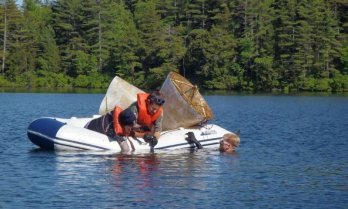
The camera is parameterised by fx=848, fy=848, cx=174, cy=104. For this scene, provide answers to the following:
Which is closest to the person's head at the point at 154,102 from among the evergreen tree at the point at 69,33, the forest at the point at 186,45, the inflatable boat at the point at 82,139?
the inflatable boat at the point at 82,139

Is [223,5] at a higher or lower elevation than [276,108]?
higher

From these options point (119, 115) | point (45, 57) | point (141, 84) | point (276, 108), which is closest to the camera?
point (119, 115)

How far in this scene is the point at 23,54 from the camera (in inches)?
4070

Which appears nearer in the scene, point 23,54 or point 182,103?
point 182,103

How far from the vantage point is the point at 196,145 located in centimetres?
3038

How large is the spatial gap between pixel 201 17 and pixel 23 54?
2215cm

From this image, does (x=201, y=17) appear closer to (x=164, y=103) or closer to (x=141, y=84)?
(x=141, y=84)

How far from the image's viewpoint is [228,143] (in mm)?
30641

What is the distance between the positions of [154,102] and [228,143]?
3.42 meters

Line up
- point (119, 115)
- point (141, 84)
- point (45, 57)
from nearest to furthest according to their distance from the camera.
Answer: point (119, 115) < point (141, 84) < point (45, 57)

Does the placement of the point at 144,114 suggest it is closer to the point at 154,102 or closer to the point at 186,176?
the point at 154,102

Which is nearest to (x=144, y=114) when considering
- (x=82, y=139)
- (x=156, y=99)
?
(x=156, y=99)

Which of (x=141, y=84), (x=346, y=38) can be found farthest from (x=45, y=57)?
(x=346, y=38)

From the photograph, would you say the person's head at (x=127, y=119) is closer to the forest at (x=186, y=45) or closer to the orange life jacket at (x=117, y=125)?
the orange life jacket at (x=117, y=125)
